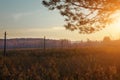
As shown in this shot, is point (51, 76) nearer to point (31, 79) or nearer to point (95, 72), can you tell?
point (31, 79)

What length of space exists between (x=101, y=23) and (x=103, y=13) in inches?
36.6

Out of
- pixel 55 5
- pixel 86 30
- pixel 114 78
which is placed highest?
pixel 55 5

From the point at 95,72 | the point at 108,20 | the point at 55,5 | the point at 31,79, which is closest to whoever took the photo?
the point at 31,79

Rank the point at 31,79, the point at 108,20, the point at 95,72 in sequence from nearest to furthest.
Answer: the point at 31,79 < the point at 95,72 < the point at 108,20

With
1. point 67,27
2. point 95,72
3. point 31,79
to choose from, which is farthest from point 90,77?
point 67,27

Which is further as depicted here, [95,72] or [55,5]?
[55,5]

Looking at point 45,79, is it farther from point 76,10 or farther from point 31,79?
point 76,10

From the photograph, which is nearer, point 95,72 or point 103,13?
point 95,72

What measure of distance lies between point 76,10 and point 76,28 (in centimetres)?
112

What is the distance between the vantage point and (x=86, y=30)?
17.4 meters

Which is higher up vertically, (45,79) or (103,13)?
(103,13)

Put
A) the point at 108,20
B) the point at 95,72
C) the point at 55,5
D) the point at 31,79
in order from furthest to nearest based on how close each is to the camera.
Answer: the point at 108,20 → the point at 55,5 → the point at 95,72 → the point at 31,79

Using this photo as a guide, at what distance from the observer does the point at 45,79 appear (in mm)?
13062

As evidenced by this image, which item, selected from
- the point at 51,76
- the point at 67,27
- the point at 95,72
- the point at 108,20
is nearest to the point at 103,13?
the point at 108,20
